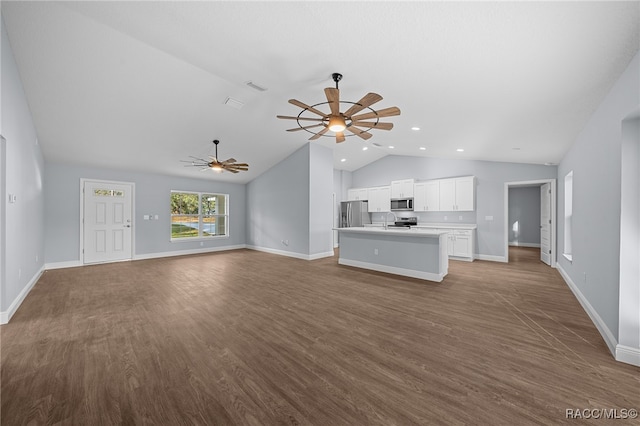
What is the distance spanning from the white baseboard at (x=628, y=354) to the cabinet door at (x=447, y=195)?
5360 mm

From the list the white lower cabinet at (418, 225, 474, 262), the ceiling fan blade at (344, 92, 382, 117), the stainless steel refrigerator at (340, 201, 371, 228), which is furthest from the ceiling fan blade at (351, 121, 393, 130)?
the stainless steel refrigerator at (340, 201, 371, 228)

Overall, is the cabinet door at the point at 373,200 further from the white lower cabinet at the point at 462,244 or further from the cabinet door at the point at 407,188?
the white lower cabinet at the point at 462,244

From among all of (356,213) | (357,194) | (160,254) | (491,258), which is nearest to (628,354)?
A: (491,258)

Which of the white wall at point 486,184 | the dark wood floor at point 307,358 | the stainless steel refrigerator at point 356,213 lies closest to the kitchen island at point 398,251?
the dark wood floor at point 307,358

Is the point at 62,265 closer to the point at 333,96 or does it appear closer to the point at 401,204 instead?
the point at 333,96

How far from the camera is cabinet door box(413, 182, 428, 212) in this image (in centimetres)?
773

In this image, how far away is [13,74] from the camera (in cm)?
320

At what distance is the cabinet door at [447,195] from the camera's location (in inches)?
285

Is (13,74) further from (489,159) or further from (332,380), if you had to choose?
(489,159)

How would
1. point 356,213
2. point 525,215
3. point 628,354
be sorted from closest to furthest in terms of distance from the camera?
point 628,354, point 356,213, point 525,215

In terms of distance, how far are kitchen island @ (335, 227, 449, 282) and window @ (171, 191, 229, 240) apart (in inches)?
196

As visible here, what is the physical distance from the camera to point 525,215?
9586 millimetres

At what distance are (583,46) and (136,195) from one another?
8963 millimetres

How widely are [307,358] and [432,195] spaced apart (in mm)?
6604
